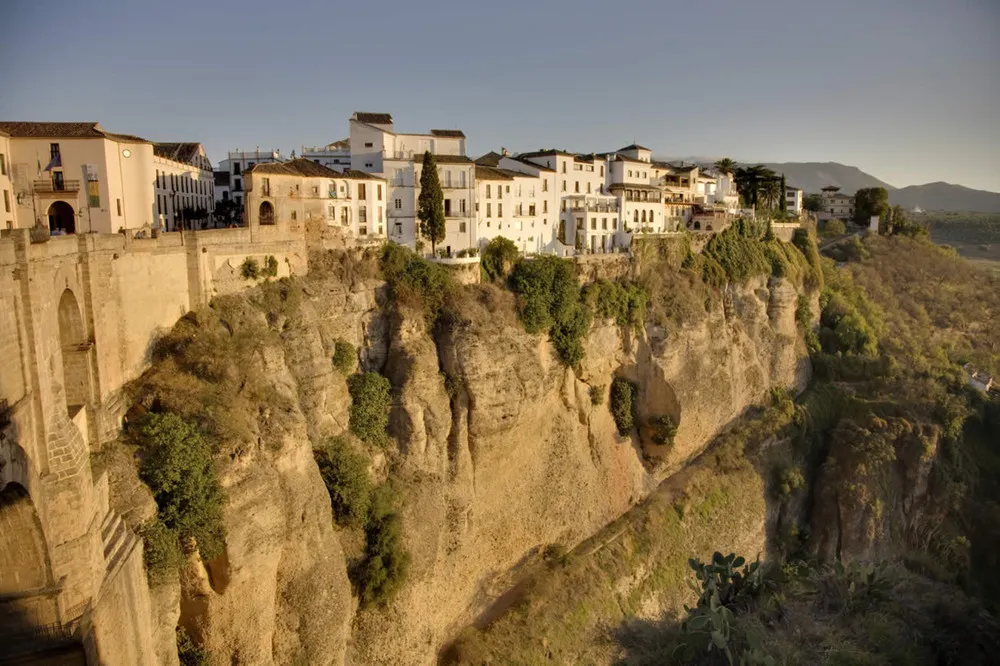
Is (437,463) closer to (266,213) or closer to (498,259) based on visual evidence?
(498,259)

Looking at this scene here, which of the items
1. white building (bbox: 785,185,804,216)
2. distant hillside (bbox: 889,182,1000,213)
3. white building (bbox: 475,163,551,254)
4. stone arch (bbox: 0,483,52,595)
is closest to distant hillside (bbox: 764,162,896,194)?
distant hillside (bbox: 889,182,1000,213)

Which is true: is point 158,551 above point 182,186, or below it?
below

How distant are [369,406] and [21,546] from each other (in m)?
10.4

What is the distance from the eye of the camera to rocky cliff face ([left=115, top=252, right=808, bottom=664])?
14.7 m

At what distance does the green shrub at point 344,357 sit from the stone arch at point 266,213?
186 inches

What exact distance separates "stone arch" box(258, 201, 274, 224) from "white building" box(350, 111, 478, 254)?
6.14 m

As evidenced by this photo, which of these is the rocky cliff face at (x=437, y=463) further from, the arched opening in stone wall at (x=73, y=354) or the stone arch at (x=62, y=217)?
the stone arch at (x=62, y=217)

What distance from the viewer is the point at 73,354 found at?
13547 millimetres

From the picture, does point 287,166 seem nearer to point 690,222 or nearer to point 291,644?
point 291,644

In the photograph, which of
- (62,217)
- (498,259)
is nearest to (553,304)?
(498,259)

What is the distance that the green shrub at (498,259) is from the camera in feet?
85.1

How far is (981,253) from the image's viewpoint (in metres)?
60.7

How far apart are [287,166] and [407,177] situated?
230 inches

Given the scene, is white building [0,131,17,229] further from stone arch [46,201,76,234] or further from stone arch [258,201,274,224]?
stone arch [258,201,274,224]
